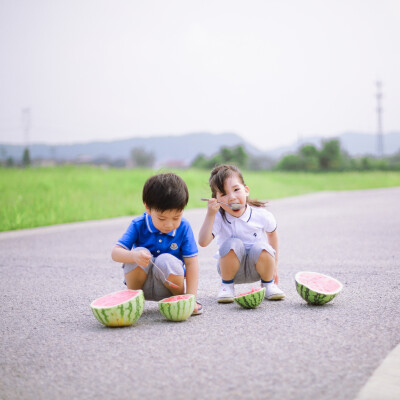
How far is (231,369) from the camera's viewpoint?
305cm

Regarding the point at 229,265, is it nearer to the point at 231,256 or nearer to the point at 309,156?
the point at 231,256

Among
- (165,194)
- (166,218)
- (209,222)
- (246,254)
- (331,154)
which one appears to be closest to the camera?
(165,194)

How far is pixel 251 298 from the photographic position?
440 cm

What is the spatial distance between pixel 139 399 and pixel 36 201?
40.7ft

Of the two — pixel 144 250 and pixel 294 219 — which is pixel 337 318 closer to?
pixel 144 250

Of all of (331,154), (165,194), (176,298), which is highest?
(331,154)

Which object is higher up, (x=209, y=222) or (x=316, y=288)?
(x=209, y=222)

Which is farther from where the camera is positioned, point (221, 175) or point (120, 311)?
point (221, 175)

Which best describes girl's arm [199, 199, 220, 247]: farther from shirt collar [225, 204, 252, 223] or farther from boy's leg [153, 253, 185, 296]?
boy's leg [153, 253, 185, 296]

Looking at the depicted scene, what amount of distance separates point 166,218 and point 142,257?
0.34m

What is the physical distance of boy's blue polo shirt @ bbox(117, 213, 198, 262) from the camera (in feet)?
14.3

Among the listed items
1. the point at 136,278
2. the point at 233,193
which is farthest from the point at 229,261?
the point at 136,278

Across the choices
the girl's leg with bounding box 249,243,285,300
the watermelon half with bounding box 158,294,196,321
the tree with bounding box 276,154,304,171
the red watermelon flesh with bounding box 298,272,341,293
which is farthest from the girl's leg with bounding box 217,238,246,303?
the tree with bounding box 276,154,304,171

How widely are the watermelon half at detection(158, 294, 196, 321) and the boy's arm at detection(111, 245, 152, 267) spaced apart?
0.33 meters
